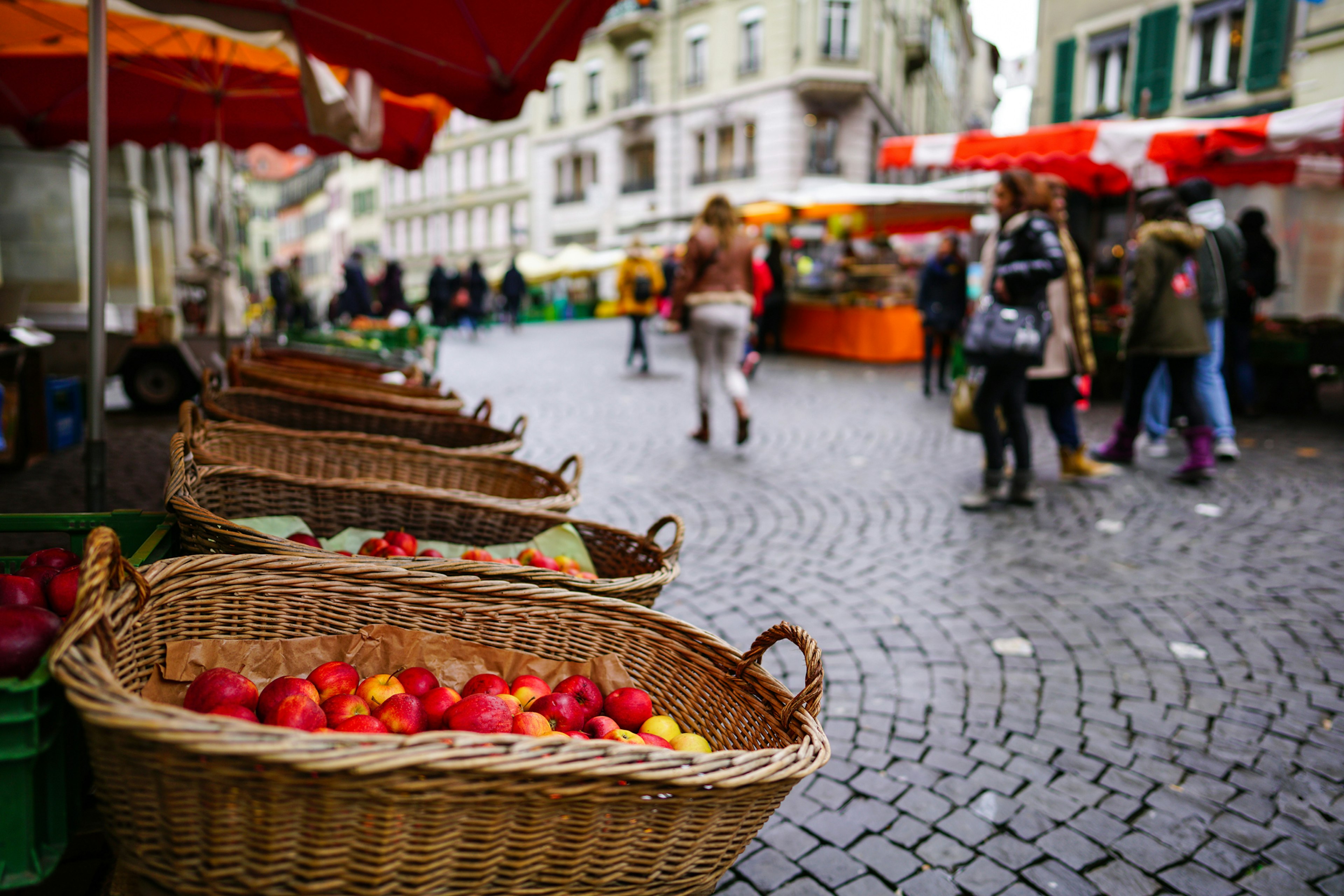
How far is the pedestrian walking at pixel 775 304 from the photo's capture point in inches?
586

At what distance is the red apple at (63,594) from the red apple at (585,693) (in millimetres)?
850

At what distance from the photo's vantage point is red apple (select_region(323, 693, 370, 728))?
1.49 metres

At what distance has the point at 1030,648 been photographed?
3480 millimetres

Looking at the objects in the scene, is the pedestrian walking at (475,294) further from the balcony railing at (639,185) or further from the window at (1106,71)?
the window at (1106,71)

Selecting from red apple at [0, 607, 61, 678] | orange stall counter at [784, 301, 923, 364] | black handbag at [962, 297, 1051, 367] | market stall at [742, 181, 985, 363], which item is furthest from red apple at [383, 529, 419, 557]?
orange stall counter at [784, 301, 923, 364]

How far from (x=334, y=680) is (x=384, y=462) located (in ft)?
5.40

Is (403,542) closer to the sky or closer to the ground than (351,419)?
closer to the ground

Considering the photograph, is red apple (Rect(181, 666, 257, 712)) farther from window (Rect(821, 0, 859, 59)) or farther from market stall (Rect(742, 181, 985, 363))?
window (Rect(821, 0, 859, 59))

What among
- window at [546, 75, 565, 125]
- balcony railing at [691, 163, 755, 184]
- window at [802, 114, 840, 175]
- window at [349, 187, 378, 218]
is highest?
window at [546, 75, 565, 125]

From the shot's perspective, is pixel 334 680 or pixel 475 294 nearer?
pixel 334 680

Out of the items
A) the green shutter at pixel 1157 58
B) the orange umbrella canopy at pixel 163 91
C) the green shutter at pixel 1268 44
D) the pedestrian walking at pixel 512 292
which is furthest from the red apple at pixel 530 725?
the pedestrian walking at pixel 512 292

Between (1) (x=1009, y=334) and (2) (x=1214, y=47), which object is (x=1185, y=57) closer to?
(2) (x=1214, y=47)

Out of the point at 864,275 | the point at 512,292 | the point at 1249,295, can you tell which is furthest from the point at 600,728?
the point at 512,292

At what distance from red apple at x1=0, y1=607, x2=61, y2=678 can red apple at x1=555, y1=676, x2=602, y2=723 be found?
0.82 meters
